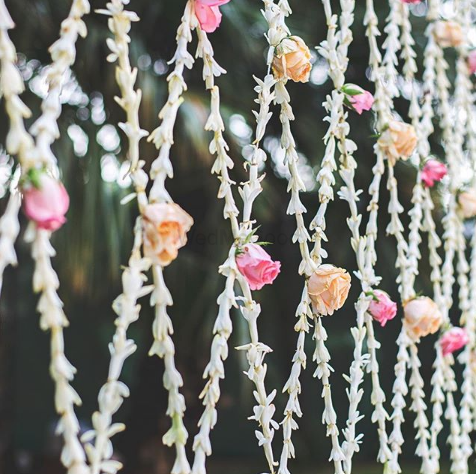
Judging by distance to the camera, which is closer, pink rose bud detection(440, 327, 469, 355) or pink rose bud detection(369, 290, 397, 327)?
pink rose bud detection(369, 290, 397, 327)

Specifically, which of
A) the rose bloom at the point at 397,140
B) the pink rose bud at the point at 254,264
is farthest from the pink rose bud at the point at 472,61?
the pink rose bud at the point at 254,264

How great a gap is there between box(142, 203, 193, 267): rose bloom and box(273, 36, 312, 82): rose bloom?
222 mm

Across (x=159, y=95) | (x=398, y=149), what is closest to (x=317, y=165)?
(x=159, y=95)

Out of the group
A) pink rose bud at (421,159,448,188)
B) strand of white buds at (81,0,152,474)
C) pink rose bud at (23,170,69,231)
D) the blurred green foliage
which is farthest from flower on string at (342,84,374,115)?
the blurred green foliage

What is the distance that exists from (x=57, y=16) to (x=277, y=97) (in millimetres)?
1879

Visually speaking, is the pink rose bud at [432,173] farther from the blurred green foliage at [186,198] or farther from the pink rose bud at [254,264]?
the blurred green foliage at [186,198]

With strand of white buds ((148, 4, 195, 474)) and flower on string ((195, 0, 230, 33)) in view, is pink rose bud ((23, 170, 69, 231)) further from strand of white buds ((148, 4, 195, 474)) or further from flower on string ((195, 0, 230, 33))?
flower on string ((195, 0, 230, 33))

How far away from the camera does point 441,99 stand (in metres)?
0.87

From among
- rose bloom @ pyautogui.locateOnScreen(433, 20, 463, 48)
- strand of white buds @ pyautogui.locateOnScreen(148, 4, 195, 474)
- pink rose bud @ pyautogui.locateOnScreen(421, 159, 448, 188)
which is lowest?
strand of white buds @ pyautogui.locateOnScreen(148, 4, 195, 474)

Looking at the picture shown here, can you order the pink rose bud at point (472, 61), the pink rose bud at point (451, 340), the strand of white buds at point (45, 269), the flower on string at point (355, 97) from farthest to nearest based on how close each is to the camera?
the pink rose bud at point (472, 61)
the pink rose bud at point (451, 340)
the flower on string at point (355, 97)
the strand of white buds at point (45, 269)

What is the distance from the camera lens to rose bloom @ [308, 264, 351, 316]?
56 cm

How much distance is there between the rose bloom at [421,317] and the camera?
27.4 inches

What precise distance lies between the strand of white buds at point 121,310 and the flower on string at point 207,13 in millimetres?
81

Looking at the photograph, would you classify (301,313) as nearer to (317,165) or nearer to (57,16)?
(57,16)
